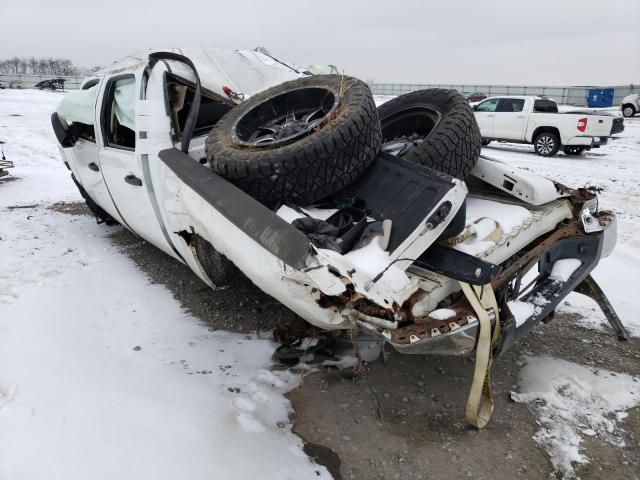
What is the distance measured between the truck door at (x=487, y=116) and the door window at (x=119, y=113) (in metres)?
11.6

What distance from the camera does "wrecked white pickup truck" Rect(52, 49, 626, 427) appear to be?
85.2 inches

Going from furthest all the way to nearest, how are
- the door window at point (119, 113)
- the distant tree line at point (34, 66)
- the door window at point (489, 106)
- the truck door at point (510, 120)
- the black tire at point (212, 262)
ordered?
the distant tree line at point (34, 66) → the door window at point (489, 106) → the truck door at point (510, 120) → the door window at point (119, 113) → the black tire at point (212, 262)

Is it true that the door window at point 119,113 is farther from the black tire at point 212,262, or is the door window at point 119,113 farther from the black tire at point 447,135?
the black tire at point 447,135

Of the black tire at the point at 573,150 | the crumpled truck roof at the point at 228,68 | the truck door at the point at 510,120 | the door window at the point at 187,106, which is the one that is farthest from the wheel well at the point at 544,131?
the door window at the point at 187,106

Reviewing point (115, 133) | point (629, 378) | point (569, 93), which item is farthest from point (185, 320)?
point (569, 93)

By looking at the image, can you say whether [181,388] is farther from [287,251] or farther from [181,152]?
[181,152]

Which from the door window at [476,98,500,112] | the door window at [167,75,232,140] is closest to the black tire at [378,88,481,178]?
the door window at [167,75,232,140]

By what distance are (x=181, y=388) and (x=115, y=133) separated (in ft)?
A: 8.03

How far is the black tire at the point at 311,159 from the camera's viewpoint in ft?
8.86

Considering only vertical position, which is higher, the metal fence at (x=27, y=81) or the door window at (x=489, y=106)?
the metal fence at (x=27, y=81)

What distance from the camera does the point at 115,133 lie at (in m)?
4.15

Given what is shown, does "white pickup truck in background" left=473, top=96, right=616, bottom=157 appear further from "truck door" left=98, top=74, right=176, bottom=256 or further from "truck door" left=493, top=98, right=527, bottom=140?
"truck door" left=98, top=74, right=176, bottom=256

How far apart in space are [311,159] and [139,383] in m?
1.59

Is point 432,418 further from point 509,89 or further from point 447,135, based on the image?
point 509,89
